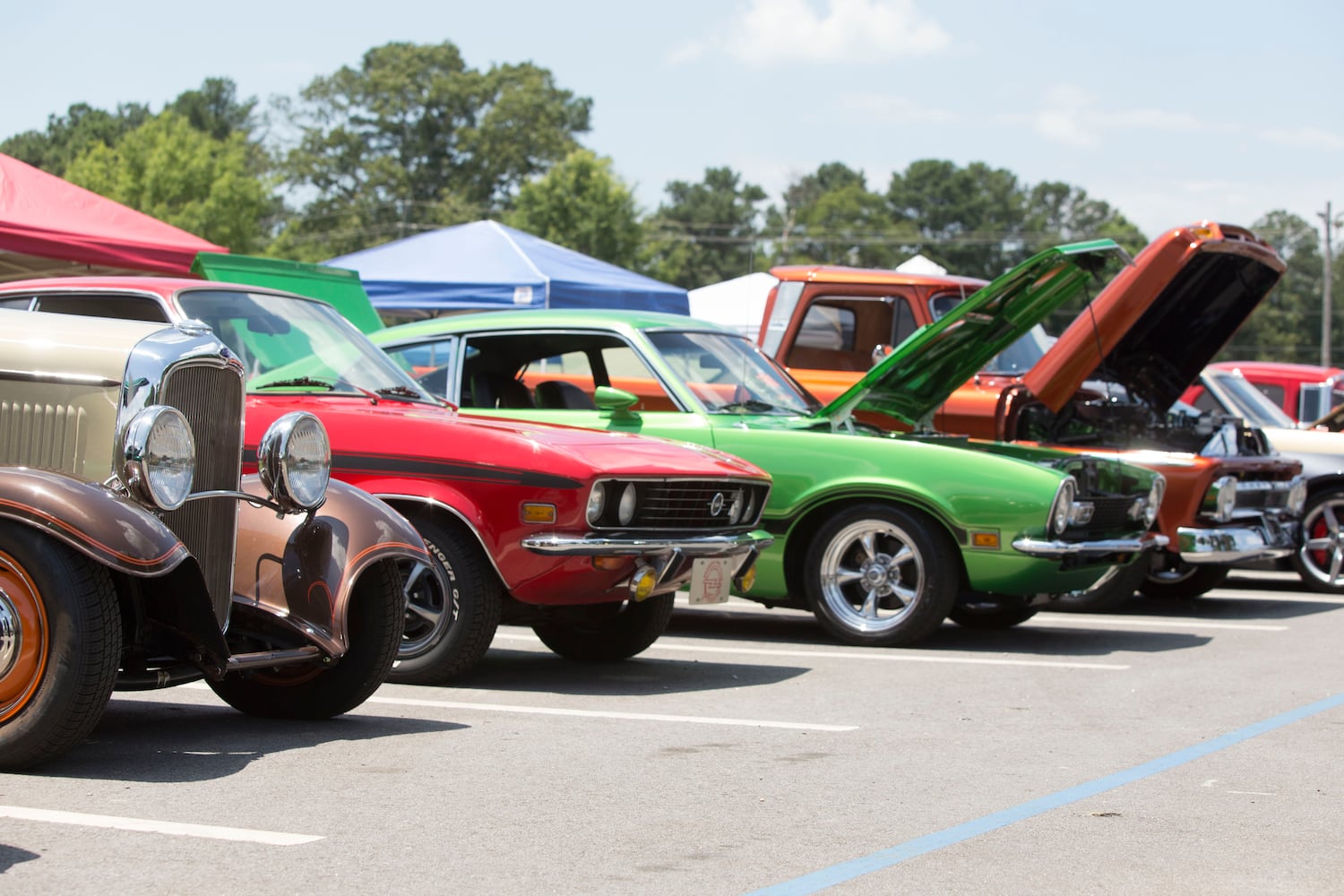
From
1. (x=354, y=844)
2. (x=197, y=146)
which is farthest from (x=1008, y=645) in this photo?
(x=197, y=146)

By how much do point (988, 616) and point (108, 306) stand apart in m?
5.50

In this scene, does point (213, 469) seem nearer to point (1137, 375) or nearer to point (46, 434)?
point (46, 434)

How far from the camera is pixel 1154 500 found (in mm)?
9289

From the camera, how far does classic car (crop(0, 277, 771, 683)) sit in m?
6.40

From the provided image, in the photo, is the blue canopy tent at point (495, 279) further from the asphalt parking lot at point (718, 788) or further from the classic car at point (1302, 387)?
the asphalt parking lot at point (718, 788)

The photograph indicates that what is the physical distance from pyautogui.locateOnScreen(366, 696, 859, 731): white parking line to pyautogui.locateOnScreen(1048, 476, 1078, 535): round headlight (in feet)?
8.57

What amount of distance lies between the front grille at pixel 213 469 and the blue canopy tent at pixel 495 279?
10512mm

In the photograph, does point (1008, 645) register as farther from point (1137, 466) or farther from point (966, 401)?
point (966, 401)

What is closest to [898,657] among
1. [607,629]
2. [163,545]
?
[607,629]

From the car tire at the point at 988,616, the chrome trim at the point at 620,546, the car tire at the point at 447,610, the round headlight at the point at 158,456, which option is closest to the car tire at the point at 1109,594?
the car tire at the point at 988,616

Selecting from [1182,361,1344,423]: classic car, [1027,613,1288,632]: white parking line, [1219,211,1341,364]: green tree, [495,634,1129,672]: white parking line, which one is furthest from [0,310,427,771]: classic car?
[1219,211,1341,364]: green tree

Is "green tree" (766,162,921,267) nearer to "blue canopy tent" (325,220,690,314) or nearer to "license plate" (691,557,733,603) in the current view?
"blue canopy tent" (325,220,690,314)

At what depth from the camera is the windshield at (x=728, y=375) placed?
8.69m

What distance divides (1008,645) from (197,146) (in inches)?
2039
